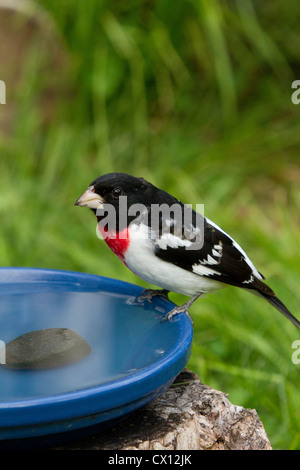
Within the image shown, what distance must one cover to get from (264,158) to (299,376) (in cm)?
190

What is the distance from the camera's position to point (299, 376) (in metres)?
2.25

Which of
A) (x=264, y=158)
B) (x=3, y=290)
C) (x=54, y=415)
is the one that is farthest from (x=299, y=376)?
(x=264, y=158)

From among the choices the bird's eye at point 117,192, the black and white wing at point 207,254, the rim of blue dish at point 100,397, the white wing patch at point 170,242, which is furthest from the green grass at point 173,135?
the rim of blue dish at point 100,397

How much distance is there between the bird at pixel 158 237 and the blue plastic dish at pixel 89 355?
8 cm

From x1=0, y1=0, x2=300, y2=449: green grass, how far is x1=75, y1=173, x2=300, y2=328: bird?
722 mm

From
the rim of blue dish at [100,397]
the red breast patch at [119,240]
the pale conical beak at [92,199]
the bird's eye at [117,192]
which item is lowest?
the rim of blue dish at [100,397]

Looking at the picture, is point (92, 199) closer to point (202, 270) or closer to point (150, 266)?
point (150, 266)

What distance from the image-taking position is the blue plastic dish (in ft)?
3.65

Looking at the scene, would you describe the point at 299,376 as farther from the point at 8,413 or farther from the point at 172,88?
the point at 172,88

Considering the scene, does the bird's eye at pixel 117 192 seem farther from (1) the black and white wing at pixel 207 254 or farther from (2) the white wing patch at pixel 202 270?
(2) the white wing patch at pixel 202 270

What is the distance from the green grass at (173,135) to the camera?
2.87 meters

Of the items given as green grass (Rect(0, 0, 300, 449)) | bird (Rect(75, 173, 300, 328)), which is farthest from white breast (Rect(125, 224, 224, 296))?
green grass (Rect(0, 0, 300, 449))

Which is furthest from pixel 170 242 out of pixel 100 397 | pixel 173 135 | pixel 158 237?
pixel 173 135

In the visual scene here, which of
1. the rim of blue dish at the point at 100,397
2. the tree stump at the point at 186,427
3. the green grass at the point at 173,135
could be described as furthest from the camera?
the green grass at the point at 173,135
